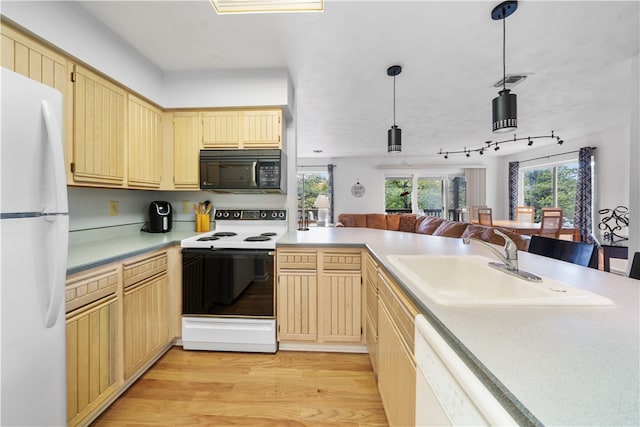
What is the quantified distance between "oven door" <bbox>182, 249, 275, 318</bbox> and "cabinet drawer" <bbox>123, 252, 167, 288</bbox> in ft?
0.49

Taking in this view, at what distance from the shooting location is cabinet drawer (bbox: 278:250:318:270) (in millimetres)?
2076

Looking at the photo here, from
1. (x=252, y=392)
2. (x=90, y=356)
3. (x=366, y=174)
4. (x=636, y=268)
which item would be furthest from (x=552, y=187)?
(x=90, y=356)

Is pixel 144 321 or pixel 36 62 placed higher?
pixel 36 62

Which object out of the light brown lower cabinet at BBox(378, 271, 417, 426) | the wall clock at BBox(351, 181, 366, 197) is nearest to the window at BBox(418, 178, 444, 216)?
the wall clock at BBox(351, 181, 366, 197)

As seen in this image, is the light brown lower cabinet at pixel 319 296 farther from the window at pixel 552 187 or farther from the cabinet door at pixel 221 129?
the window at pixel 552 187

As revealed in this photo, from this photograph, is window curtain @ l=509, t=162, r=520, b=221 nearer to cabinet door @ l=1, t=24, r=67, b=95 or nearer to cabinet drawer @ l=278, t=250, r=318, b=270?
cabinet drawer @ l=278, t=250, r=318, b=270

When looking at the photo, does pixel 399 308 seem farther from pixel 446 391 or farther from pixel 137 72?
pixel 137 72

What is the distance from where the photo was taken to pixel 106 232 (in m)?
2.14

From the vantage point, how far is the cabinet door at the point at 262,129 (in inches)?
93.7

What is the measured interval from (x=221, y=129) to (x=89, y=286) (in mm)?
1582

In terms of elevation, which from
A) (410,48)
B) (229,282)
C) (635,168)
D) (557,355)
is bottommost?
(229,282)

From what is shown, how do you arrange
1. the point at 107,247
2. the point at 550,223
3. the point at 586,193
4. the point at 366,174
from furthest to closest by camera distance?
the point at 366,174, the point at 586,193, the point at 550,223, the point at 107,247

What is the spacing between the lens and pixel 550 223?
14.4 feet

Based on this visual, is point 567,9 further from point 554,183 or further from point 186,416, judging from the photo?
point 554,183
